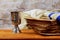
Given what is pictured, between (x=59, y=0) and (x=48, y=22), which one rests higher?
(x=59, y=0)

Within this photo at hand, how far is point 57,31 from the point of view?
95 centimetres

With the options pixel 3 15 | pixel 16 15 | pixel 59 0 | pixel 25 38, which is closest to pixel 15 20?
pixel 16 15

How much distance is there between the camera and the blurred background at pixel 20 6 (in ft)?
4.52

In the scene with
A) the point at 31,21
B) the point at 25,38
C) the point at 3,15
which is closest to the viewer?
the point at 25,38

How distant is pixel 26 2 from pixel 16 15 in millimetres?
378

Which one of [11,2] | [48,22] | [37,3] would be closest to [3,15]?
[11,2]

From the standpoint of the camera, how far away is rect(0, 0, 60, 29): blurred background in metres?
1.38

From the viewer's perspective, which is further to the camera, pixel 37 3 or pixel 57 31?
pixel 37 3

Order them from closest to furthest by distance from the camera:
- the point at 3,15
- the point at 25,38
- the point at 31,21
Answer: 1. the point at 25,38
2. the point at 31,21
3. the point at 3,15

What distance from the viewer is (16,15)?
1.03 m

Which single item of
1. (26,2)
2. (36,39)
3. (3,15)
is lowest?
(36,39)

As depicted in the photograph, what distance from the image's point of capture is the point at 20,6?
139cm

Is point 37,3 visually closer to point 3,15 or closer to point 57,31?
point 3,15

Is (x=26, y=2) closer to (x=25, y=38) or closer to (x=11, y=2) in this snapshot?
(x=11, y=2)
